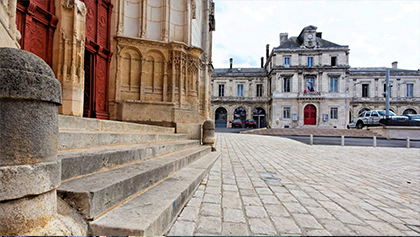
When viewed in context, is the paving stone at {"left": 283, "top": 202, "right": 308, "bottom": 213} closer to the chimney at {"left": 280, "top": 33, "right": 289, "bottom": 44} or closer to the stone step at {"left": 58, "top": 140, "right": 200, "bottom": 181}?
the stone step at {"left": 58, "top": 140, "right": 200, "bottom": 181}

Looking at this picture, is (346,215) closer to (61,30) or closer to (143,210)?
(143,210)

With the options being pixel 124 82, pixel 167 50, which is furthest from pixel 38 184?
pixel 167 50

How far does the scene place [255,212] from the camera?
2541mm

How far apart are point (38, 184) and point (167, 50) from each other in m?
6.51

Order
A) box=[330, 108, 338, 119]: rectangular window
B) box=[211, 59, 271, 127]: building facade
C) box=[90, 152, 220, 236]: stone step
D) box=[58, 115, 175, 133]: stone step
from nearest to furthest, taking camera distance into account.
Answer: box=[90, 152, 220, 236]: stone step < box=[58, 115, 175, 133]: stone step < box=[330, 108, 338, 119]: rectangular window < box=[211, 59, 271, 127]: building facade

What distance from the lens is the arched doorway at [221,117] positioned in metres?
43.7

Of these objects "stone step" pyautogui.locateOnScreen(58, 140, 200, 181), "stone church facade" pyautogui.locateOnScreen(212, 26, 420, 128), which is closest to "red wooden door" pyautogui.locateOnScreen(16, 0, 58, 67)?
"stone step" pyautogui.locateOnScreen(58, 140, 200, 181)

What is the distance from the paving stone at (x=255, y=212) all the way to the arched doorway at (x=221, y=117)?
4093cm

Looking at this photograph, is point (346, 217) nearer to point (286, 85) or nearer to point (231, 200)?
point (231, 200)

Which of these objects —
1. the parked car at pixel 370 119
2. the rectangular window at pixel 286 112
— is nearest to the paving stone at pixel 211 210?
the parked car at pixel 370 119

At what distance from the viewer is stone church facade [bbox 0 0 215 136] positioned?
4.77 m

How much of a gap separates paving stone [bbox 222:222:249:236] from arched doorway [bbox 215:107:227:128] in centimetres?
4143

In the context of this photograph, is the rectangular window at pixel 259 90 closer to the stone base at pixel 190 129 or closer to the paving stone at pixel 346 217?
the stone base at pixel 190 129

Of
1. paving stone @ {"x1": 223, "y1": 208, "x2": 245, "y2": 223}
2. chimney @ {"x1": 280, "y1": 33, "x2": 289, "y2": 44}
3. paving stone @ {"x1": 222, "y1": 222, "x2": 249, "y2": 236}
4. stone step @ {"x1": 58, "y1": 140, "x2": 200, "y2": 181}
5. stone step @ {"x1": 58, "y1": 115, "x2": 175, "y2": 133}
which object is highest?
chimney @ {"x1": 280, "y1": 33, "x2": 289, "y2": 44}
